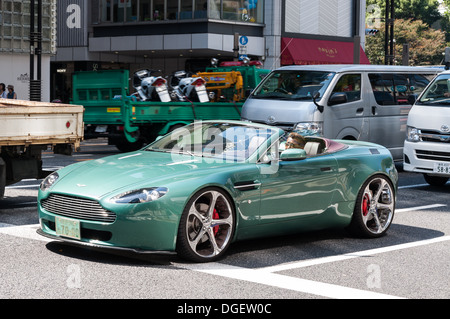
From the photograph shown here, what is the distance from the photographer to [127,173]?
702 centimetres

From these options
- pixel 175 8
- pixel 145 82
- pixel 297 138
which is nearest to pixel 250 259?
pixel 297 138

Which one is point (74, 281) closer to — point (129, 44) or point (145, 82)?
point (145, 82)

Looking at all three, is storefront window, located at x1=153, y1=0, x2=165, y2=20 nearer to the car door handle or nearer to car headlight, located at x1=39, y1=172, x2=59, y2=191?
car headlight, located at x1=39, y1=172, x2=59, y2=191

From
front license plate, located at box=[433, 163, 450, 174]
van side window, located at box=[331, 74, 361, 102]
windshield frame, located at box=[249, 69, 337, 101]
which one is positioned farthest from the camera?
van side window, located at box=[331, 74, 361, 102]

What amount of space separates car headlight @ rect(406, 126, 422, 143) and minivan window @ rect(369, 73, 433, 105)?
1.67 meters

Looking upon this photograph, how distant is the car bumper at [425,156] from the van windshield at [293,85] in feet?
6.19

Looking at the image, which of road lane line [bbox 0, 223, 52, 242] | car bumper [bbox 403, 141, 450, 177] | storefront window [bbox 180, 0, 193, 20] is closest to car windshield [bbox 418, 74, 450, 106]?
car bumper [bbox 403, 141, 450, 177]

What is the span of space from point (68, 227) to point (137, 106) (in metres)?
11.7

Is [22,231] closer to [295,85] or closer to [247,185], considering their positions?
[247,185]

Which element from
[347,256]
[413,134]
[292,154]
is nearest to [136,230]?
[292,154]

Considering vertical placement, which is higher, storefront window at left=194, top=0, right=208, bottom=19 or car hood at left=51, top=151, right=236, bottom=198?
storefront window at left=194, top=0, right=208, bottom=19

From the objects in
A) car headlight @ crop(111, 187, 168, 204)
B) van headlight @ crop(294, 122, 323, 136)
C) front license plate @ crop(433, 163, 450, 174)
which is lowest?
front license plate @ crop(433, 163, 450, 174)

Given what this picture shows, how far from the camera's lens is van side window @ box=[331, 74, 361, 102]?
47.1 feet

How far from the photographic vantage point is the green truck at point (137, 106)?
1841 centimetres
